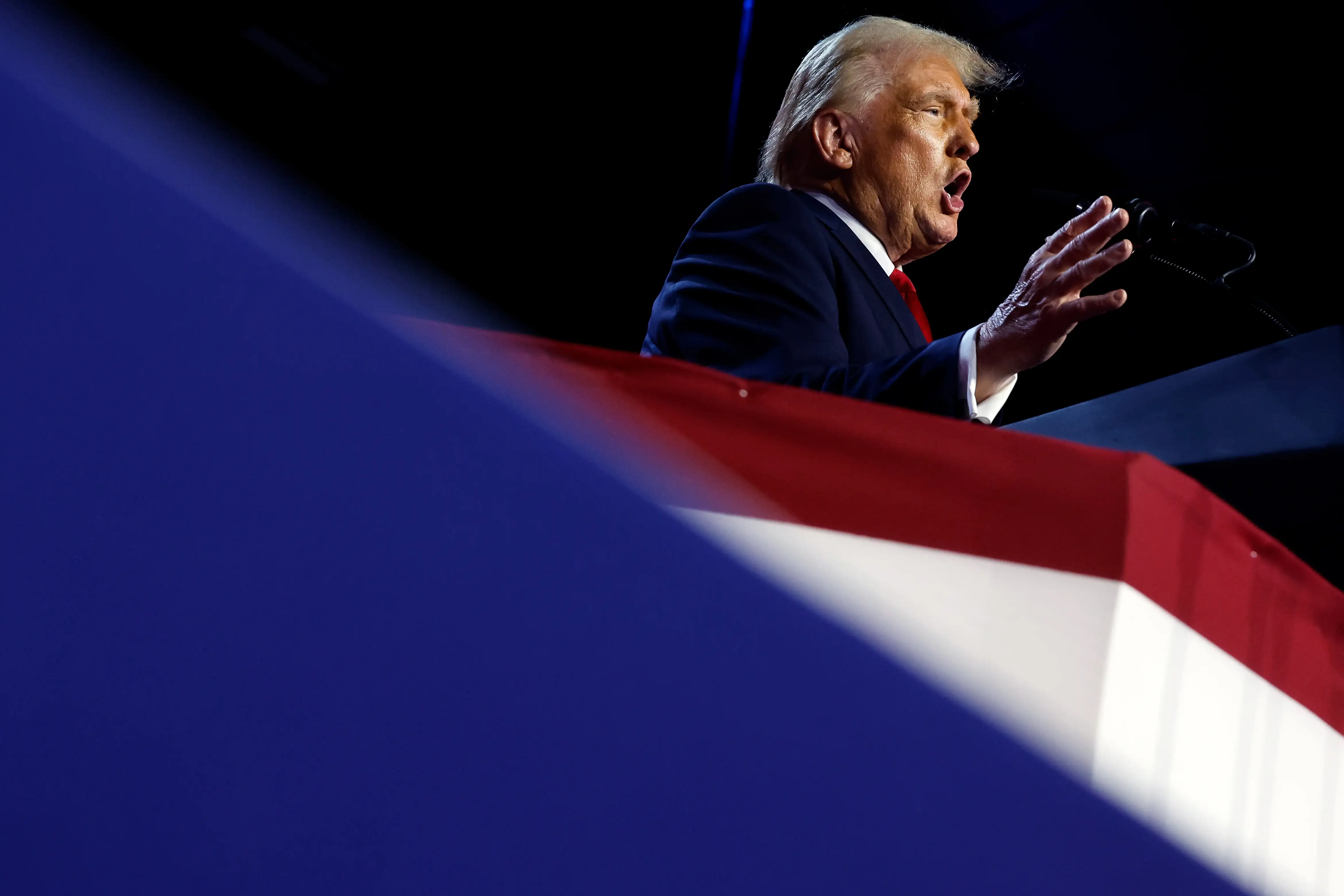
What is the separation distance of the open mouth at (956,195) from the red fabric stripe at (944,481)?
0.91m

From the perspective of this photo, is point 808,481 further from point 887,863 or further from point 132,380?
point 132,380

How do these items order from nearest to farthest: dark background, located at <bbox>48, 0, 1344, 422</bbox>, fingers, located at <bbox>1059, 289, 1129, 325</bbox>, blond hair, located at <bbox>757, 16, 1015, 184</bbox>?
fingers, located at <bbox>1059, 289, 1129, 325</bbox> < blond hair, located at <bbox>757, 16, 1015, 184</bbox> < dark background, located at <bbox>48, 0, 1344, 422</bbox>

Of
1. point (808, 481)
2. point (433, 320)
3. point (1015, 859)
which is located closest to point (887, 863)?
point (1015, 859)

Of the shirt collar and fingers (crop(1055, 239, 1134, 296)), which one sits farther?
the shirt collar

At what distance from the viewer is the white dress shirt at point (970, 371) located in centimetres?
97

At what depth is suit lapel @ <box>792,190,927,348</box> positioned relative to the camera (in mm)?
1333

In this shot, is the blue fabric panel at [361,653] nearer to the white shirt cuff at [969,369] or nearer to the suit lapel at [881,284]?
the white shirt cuff at [969,369]

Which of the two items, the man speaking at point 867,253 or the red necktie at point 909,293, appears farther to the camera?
the red necktie at point 909,293

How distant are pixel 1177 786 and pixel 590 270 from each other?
98.4 inches

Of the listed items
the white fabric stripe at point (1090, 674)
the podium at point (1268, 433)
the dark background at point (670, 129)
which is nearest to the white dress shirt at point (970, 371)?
the podium at point (1268, 433)

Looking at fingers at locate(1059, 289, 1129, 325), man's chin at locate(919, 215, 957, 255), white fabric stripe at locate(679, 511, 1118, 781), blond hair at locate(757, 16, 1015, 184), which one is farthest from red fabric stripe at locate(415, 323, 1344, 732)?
blond hair at locate(757, 16, 1015, 184)

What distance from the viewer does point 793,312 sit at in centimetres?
117

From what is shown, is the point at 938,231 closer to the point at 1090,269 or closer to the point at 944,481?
the point at 1090,269

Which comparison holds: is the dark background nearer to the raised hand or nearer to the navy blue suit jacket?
the navy blue suit jacket
